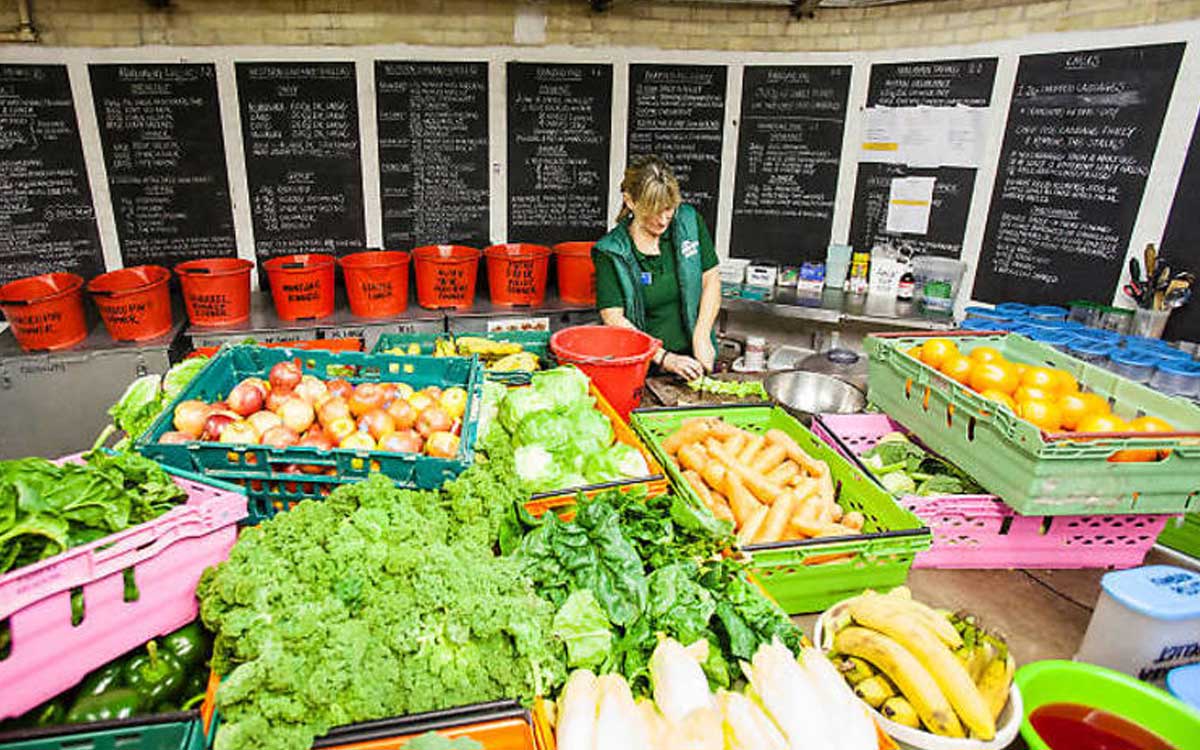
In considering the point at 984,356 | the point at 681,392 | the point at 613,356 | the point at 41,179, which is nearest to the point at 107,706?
the point at 613,356

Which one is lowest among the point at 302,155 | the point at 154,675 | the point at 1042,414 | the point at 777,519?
the point at 154,675

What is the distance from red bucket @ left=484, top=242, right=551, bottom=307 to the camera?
17.2 feet

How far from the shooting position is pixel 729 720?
145cm

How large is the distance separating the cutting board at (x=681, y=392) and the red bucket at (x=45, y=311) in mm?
3797

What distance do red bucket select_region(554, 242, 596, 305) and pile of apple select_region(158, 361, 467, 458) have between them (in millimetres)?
3034

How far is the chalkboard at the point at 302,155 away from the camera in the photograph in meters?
5.22

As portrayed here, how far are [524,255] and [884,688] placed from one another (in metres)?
4.27

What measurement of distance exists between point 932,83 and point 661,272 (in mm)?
3136

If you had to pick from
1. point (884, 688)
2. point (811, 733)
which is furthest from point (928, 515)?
point (811, 733)

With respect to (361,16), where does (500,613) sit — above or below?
below

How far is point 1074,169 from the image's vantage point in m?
4.79

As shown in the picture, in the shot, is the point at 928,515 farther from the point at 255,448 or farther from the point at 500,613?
the point at 255,448

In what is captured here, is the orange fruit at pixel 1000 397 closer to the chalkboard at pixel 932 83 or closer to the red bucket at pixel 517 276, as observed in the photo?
the red bucket at pixel 517 276

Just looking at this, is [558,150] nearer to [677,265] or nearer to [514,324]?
[514,324]
